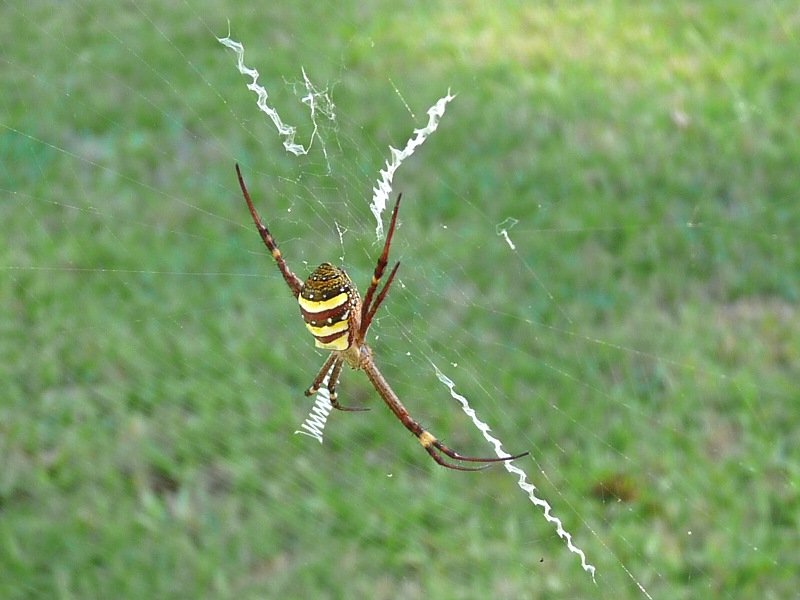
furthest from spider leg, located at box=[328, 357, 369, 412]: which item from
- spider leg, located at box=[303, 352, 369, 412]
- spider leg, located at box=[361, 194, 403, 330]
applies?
spider leg, located at box=[361, 194, 403, 330]

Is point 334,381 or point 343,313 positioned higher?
point 343,313

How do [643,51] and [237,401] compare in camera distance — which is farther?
[643,51]

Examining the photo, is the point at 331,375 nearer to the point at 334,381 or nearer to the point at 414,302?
the point at 334,381

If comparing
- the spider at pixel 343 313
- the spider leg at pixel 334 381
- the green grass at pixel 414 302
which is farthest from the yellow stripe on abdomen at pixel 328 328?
the green grass at pixel 414 302

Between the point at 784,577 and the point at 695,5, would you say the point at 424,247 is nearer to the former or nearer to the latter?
the point at 784,577

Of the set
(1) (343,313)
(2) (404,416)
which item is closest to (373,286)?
(1) (343,313)

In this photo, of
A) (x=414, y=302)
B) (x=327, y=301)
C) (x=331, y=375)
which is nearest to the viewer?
(x=327, y=301)

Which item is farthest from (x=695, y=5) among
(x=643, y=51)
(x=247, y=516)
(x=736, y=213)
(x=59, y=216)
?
(x=247, y=516)
